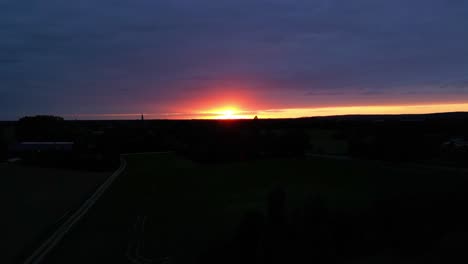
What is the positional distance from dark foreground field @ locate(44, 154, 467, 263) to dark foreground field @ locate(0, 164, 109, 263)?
123cm

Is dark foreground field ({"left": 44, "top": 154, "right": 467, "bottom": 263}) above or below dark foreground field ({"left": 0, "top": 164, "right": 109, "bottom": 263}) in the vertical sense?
above

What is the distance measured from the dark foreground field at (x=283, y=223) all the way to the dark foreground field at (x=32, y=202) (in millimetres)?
1234

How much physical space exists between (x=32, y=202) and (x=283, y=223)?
14768 millimetres

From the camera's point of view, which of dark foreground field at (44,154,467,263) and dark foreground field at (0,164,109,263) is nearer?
dark foreground field at (44,154,467,263)

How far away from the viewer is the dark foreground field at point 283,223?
340 inches

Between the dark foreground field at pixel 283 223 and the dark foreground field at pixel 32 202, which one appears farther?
the dark foreground field at pixel 32 202

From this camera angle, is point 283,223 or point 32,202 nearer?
point 283,223

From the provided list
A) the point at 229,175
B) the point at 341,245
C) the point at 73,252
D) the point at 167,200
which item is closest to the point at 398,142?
the point at 229,175

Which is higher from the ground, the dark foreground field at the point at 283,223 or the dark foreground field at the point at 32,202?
the dark foreground field at the point at 283,223

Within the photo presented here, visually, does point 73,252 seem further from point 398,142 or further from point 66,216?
point 398,142

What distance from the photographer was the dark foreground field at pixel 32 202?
41.4 feet

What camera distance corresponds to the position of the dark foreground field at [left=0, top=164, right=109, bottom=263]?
497 inches

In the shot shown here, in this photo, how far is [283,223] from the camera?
8977mm

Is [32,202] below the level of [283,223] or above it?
below
